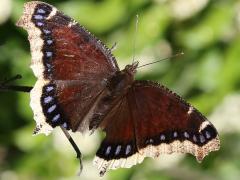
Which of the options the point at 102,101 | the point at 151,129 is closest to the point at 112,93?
the point at 102,101

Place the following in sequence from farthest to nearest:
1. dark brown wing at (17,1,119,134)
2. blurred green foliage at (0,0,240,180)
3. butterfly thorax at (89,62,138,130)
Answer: blurred green foliage at (0,0,240,180), butterfly thorax at (89,62,138,130), dark brown wing at (17,1,119,134)

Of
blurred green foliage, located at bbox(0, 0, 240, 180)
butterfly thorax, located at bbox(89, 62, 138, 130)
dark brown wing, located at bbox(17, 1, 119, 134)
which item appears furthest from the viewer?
blurred green foliage, located at bbox(0, 0, 240, 180)

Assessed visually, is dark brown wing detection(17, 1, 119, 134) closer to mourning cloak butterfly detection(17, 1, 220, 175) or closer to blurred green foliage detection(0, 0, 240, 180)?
mourning cloak butterfly detection(17, 1, 220, 175)

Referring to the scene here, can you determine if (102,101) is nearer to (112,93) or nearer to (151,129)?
(112,93)

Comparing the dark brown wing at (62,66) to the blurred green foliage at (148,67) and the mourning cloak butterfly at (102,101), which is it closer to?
the mourning cloak butterfly at (102,101)

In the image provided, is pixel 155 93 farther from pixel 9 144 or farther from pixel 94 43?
pixel 9 144

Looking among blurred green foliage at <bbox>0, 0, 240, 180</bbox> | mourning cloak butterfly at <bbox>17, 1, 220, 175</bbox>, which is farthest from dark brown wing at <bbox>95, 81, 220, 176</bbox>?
blurred green foliage at <bbox>0, 0, 240, 180</bbox>

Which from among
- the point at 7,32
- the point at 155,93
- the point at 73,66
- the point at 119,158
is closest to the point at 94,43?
the point at 73,66

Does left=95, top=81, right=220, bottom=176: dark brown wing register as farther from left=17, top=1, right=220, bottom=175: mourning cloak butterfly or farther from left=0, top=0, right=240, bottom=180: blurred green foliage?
left=0, top=0, right=240, bottom=180: blurred green foliage

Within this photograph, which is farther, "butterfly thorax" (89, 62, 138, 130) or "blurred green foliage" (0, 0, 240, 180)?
"blurred green foliage" (0, 0, 240, 180)
